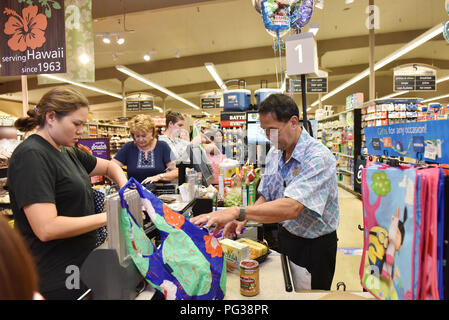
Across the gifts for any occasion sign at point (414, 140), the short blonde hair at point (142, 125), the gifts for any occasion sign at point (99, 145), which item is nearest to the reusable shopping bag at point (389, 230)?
the gifts for any occasion sign at point (414, 140)

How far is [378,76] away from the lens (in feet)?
69.7

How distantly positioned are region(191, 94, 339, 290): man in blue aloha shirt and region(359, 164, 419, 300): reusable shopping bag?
1.37 ft

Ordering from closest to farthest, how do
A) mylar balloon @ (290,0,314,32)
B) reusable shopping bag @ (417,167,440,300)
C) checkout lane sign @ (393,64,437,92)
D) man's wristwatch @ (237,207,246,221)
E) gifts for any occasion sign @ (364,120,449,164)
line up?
1. reusable shopping bag @ (417,167,440,300)
2. gifts for any occasion sign @ (364,120,449,164)
3. man's wristwatch @ (237,207,246,221)
4. mylar balloon @ (290,0,314,32)
5. checkout lane sign @ (393,64,437,92)

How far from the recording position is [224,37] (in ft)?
37.4

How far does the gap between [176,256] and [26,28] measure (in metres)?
4.11

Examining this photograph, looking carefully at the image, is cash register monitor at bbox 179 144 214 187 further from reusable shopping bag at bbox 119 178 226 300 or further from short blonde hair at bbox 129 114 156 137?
reusable shopping bag at bbox 119 178 226 300

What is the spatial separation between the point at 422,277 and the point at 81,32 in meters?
4.69

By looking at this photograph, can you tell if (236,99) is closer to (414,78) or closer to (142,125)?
(142,125)

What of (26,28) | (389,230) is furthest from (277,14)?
(26,28)

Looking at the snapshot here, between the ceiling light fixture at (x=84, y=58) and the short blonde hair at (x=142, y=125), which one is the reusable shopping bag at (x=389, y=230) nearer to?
the short blonde hair at (x=142, y=125)

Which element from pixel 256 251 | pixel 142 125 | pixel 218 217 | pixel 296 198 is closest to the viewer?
pixel 218 217

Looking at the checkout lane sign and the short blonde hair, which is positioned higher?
the checkout lane sign

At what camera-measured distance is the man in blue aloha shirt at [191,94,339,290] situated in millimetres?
1479

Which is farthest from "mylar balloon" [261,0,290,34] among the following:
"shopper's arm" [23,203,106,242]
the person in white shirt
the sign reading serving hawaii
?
the sign reading serving hawaii
